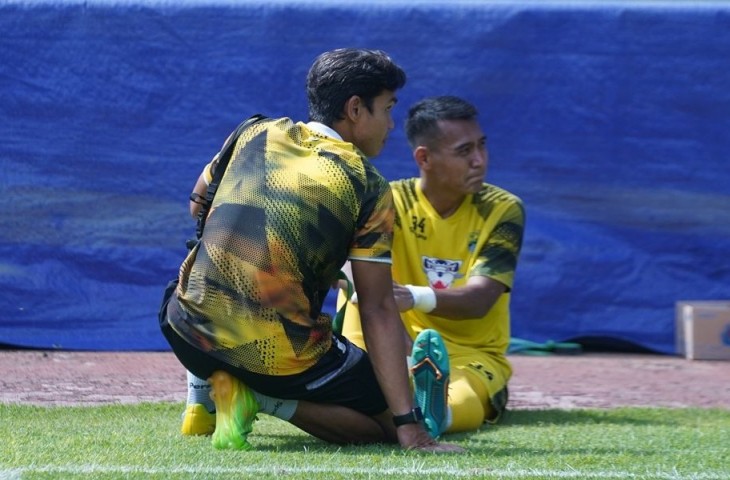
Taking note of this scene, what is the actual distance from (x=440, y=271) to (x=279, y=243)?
58.9 inches

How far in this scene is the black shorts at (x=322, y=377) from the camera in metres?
3.77

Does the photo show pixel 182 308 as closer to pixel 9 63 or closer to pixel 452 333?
pixel 452 333

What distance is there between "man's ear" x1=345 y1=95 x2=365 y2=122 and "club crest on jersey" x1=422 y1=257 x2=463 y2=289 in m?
1.31

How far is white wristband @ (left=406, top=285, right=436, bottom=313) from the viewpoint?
15.1 ft

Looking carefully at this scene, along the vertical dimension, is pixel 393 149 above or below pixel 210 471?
above

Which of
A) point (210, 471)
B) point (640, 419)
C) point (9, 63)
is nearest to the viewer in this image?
point (210, 471)

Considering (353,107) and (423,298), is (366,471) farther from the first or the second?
(423,298)

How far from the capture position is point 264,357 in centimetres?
370

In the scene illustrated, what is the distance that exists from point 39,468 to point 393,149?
13.0 feet

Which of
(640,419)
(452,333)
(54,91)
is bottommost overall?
(640,419)

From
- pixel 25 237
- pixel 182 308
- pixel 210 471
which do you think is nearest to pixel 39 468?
pixel 210 471

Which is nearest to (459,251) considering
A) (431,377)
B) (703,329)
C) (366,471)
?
(431,377)

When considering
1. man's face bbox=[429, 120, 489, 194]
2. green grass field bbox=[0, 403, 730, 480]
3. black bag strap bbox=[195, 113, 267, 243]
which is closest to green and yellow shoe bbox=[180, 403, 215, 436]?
green grass field bbox=[0, 403, 730, 480]

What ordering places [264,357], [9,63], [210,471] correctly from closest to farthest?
[210,471], [264,357], [9,63]
